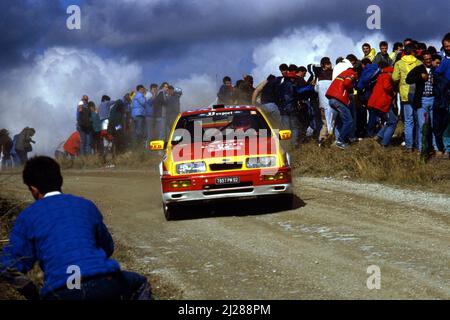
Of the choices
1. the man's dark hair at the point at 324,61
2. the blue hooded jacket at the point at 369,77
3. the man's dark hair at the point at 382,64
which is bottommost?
the blue hooded jacket at the point at 369,77

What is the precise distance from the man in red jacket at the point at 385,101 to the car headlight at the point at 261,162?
545 centimetres

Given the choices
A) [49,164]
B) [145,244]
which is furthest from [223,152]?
[49,164]

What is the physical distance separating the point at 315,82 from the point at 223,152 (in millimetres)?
8240

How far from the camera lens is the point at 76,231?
4.72 metres

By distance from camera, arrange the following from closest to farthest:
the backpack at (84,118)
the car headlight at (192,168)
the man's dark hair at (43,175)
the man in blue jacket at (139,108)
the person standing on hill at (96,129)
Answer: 1. the man's dark hair at (43,175)
2. the car headlight at (192,168)
3. the man in blue jacket at (139,108)
4. the backpack at (84,118)
5. the person standing on hill at (96,129)

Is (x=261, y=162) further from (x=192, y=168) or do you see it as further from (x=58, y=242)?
(x=58, y=242)

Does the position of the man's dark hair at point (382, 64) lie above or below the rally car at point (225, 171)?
above

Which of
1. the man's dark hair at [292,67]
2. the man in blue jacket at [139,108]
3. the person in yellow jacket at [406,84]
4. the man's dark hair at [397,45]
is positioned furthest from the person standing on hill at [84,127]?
the person in yellow jacket at [406,84]

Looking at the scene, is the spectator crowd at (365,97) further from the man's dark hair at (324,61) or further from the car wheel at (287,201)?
the car wheel at (287,201)

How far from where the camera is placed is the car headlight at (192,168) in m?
11.3

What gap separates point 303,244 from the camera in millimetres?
8969

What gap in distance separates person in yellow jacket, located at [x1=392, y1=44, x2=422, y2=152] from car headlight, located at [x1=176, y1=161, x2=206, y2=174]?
5.65 m
